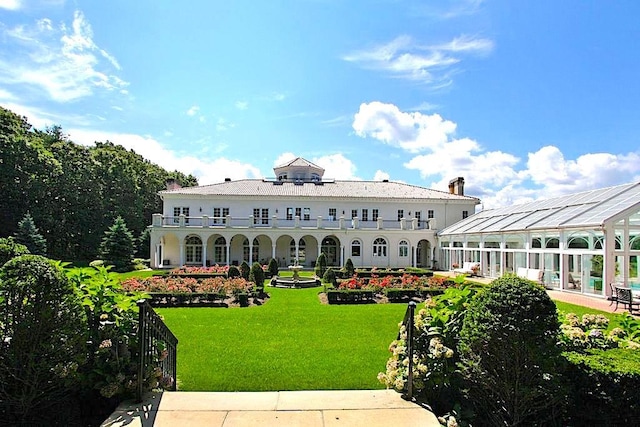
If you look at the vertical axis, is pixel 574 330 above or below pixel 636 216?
below

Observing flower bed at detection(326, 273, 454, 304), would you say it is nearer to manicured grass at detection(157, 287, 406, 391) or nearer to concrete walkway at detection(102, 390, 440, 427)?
manicured grass at detection(157, 287, 406, 391)

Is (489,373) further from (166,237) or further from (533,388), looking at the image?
(166,237)

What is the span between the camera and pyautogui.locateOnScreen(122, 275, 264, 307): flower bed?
14.9 metres

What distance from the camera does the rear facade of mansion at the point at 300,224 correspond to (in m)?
34.0

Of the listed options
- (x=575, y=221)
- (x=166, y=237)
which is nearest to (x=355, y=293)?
(x=575, y=221)

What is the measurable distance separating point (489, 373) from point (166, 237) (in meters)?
34.6

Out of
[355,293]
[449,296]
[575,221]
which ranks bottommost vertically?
[355,293]

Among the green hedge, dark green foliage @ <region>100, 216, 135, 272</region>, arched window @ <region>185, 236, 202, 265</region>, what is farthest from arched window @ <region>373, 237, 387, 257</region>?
the green hedge

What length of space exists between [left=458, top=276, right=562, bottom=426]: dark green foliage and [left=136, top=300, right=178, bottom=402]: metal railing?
3.52 metres

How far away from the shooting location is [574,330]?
210 inches

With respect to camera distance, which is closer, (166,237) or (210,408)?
(210,408)

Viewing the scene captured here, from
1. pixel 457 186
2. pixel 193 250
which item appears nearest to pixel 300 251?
pixel 193 250

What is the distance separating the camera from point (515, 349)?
12.9 ft

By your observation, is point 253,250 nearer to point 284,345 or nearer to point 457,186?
point 457,186
